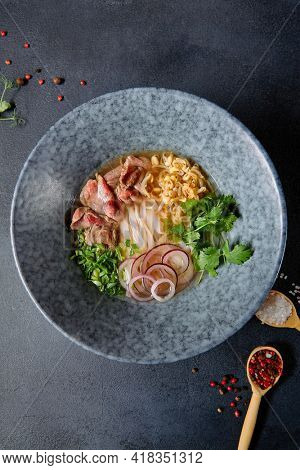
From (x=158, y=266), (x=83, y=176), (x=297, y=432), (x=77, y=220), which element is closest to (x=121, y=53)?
(x=83, y=176)

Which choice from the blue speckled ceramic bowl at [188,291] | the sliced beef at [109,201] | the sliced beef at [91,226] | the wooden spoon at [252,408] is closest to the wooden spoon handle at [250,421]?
the wooden spoon at [252,408]

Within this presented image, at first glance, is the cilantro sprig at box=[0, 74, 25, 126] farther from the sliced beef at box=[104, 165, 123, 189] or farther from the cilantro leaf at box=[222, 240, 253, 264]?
the cilantro leaf at box=[222, 240, 253, 264]

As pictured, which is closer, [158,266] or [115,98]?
[115,98]

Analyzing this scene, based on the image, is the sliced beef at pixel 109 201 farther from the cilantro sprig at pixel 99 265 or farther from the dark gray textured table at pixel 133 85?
the dark gray textured table at pixel 133 85

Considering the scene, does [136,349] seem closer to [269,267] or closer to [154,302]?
[154,302]

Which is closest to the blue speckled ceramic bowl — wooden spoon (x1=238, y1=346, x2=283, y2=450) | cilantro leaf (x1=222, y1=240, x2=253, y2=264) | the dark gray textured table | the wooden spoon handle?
cilantro leaf (x1=222, y1=240, x2=253, y2=264)

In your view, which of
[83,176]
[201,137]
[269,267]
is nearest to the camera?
[269,267]

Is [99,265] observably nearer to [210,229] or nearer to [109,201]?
[109,201]
